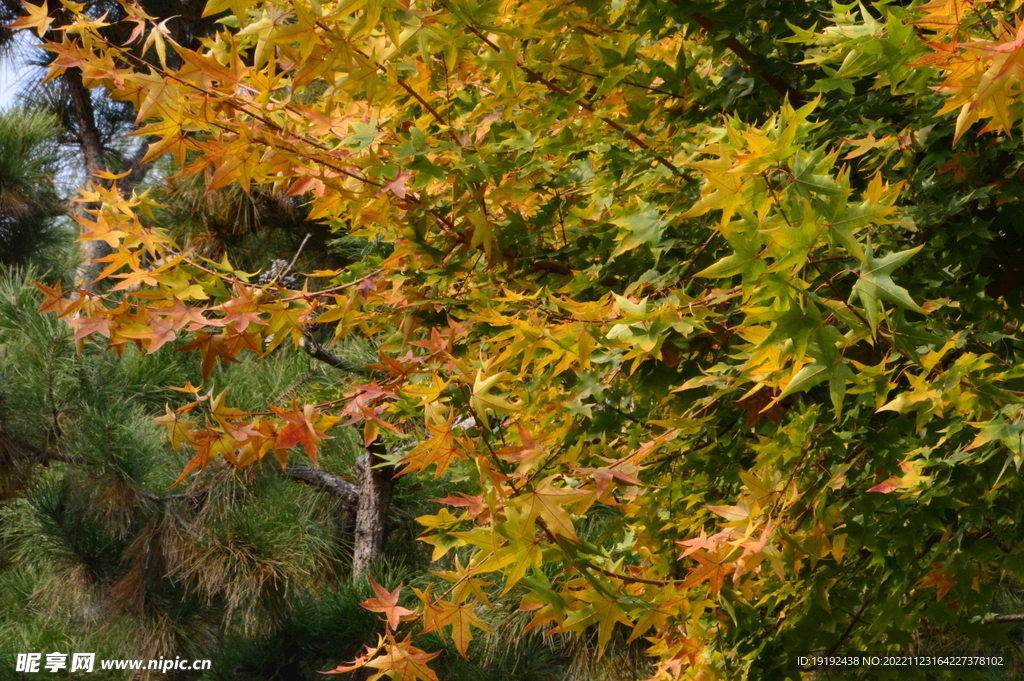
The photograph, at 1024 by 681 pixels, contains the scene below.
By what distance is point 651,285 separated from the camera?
1207 millimetres

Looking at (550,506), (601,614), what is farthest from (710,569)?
(550,506)

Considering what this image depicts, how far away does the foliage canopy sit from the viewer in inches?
33.9

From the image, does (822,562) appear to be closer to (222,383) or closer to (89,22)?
(89,22)

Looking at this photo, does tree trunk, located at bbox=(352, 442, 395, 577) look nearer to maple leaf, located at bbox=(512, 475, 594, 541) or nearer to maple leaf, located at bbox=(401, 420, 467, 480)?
maple leaf, located at bbox=(401, 420, 467, 480)

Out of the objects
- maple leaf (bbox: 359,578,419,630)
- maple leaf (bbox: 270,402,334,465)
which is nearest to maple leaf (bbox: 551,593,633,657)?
maple leaf (bbox: 359,578,419,630)

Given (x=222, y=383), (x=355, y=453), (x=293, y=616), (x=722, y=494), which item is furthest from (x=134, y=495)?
(x=722, y=494)

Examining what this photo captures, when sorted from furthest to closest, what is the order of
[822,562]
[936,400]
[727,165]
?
[822,562] → [936,400] → [727,165]

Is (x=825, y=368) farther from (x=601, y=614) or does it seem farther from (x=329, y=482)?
(x=329, y=482)

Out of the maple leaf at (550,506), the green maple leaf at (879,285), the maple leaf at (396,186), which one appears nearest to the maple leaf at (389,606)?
the maple leaf at (550,506)

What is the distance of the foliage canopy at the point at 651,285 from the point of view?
862 mm

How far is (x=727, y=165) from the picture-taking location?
81 cm

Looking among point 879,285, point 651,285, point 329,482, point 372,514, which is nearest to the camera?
point 879,285

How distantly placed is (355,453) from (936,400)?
124 inches

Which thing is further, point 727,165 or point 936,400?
point 936,400
